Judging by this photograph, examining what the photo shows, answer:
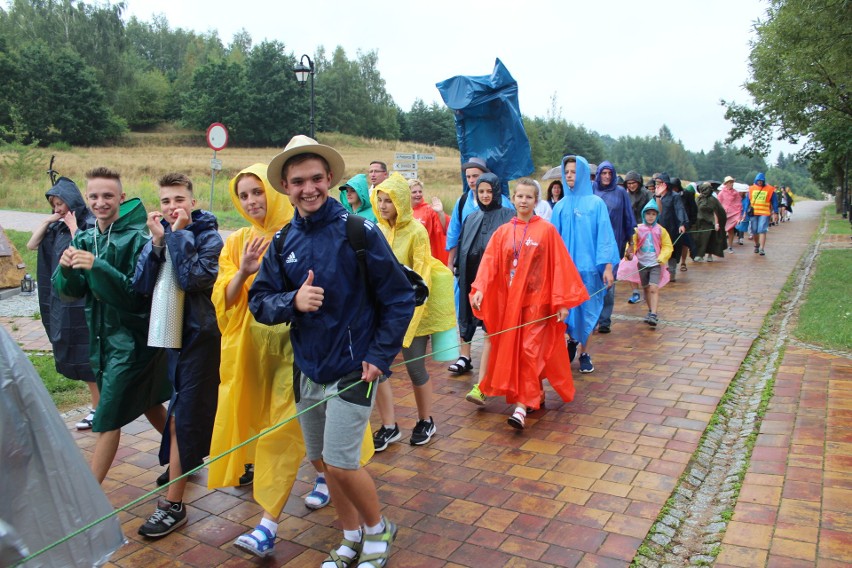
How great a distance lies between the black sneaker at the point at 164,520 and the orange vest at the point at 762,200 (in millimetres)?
15397

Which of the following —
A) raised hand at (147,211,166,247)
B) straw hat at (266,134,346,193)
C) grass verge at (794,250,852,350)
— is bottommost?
grass verge at (794,250,852,350)

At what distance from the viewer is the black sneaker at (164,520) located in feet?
11.4

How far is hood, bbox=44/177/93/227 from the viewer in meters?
4.56

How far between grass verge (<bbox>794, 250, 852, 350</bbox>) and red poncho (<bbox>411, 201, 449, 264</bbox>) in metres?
3.95

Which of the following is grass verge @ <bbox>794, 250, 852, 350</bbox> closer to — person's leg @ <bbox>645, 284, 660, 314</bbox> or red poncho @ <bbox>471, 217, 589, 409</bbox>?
person's leg @ <bbox>645, 284, 660, 314</bbox>

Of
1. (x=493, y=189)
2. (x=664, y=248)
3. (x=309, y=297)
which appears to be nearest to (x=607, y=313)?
(x=664, y=248)

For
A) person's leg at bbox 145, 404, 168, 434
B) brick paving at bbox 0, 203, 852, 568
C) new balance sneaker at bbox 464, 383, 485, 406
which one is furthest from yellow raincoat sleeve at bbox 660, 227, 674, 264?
person's leg at bbox 145, 404, 168, 434

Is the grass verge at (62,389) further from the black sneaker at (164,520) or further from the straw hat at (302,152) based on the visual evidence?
the straw hat at (302,152)

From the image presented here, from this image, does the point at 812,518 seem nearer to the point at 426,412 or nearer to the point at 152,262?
the point at 426,412

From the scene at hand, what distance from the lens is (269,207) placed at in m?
3.54

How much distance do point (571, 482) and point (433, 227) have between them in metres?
3.41

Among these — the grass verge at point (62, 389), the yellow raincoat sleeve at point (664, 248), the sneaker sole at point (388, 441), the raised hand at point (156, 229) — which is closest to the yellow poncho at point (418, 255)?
the sneaker sole at point (388, 441)

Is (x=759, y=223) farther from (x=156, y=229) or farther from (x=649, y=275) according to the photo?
(x=156, y=229)

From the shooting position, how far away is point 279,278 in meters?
3.09
